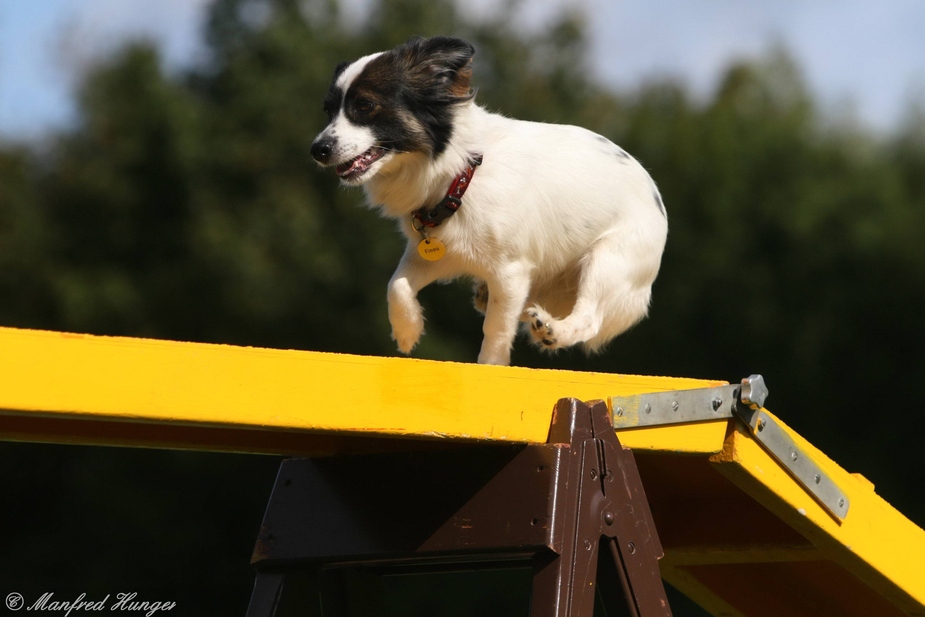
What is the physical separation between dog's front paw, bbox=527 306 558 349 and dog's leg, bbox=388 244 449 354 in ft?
1.04

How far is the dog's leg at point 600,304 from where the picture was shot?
11.2 feet

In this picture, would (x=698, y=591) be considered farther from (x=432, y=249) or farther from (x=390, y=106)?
(x=390, y=106)

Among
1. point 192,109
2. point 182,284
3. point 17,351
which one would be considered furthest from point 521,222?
point 192,109

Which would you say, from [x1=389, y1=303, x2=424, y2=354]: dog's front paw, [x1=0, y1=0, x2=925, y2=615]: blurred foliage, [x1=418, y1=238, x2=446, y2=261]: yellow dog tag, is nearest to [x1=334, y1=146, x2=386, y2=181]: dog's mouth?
[x1=418, y1=238, x2=446, y2=261]: yellow dog tag

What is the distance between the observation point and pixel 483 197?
3.39m

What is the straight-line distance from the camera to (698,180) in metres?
16.2

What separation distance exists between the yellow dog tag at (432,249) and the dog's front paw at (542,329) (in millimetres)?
319

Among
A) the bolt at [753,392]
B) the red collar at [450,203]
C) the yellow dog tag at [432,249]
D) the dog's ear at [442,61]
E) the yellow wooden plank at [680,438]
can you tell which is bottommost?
the yellow wooden plank at [680,438]

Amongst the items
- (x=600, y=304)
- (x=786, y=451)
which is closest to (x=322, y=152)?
(x=600, y=304)

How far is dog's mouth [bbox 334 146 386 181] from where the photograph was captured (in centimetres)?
336

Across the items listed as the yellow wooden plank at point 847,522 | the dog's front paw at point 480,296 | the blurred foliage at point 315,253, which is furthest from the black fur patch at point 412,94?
the blurred foliage at point 315,253

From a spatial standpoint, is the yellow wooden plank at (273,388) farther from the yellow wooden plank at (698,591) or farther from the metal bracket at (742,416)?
the yellow wooden plank at (698,591)

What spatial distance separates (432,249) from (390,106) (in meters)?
0.46

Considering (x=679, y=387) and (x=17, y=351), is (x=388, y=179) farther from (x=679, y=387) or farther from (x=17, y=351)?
(x=17, y=351)
